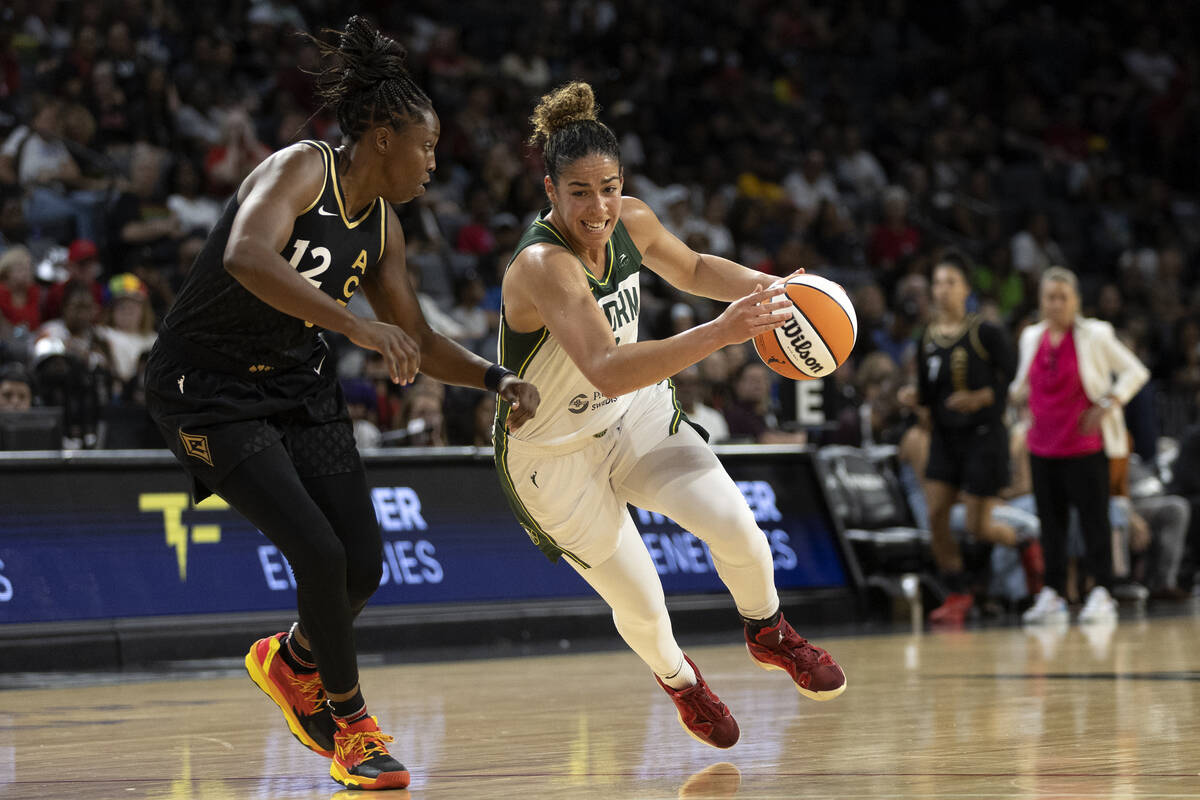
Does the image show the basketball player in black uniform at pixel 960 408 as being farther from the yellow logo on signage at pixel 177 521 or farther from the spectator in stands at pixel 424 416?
the yellow logo on signage at pixel 177 521

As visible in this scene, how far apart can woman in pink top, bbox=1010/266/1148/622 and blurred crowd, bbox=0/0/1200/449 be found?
1.33 meters

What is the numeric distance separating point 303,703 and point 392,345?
1.20 m

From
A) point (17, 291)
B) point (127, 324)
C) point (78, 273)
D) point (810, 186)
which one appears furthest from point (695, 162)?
point (17, 291)

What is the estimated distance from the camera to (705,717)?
177 inches

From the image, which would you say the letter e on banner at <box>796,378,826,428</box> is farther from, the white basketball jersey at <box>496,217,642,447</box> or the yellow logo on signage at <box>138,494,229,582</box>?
the white basketball jersey at <box>496,217,642,447</box>

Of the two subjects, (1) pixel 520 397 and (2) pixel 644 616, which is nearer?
(1) pixel 520 397

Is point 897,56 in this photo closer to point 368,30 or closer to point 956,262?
point 956,262

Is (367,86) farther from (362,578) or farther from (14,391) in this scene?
(14,391)

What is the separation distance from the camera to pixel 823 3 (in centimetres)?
1961

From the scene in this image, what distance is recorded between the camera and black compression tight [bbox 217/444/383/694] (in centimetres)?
398

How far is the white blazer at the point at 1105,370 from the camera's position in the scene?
9.70 meters

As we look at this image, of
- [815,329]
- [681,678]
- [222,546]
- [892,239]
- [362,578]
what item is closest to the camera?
[362,578]

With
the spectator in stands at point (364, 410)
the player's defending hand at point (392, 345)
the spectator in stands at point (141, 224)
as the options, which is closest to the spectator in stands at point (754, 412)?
the spectator in stands at point (364, 410)

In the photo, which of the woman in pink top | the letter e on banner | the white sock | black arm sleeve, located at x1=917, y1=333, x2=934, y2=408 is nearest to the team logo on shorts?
the white sock
